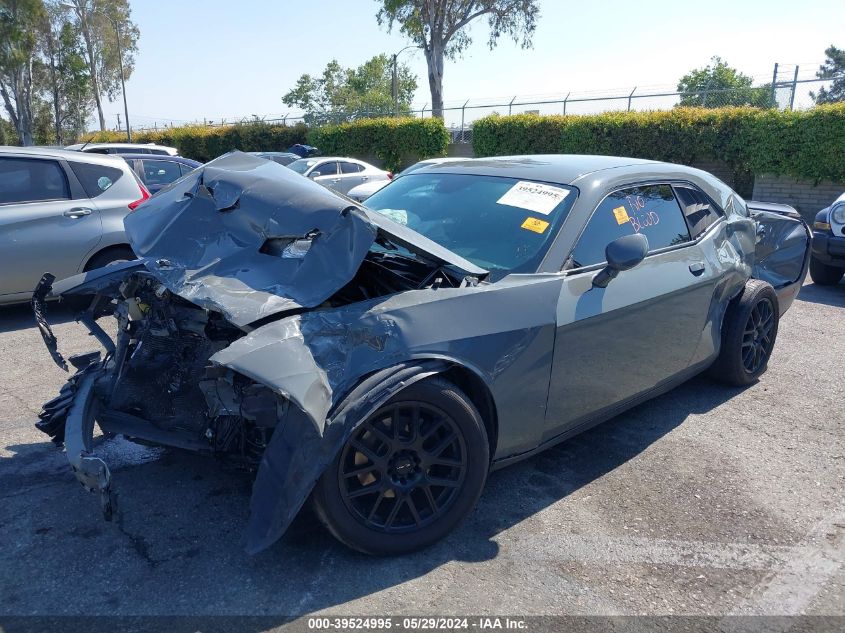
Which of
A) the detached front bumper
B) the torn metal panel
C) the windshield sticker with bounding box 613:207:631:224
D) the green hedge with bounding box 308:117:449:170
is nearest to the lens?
the torn metal panel

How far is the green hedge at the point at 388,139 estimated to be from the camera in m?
22.9

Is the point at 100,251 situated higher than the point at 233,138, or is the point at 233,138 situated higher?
the point at 233,138

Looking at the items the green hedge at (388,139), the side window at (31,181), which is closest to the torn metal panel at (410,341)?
the side window at (31,181)

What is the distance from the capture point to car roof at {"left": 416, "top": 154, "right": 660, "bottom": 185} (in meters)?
Result: 3.83

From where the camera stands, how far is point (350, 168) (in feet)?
51.6

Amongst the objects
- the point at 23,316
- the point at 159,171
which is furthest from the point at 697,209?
the point at 159,171

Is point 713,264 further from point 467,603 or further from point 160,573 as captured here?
point 160,573

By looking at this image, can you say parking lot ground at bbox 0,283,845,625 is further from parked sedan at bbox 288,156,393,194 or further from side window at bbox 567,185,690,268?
parked sedan at bbox 288,156,393,194

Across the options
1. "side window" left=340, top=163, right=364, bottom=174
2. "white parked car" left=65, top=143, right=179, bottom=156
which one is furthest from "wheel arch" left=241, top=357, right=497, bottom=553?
"side window" left=340, top=163, right=364, bottom=174

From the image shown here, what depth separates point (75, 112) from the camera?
2179 inches

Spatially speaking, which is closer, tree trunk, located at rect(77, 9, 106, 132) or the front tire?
the front tire

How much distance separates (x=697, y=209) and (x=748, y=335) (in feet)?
3.46

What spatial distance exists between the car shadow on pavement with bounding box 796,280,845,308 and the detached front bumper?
309 inches

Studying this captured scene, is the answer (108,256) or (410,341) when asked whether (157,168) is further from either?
(410,341)
